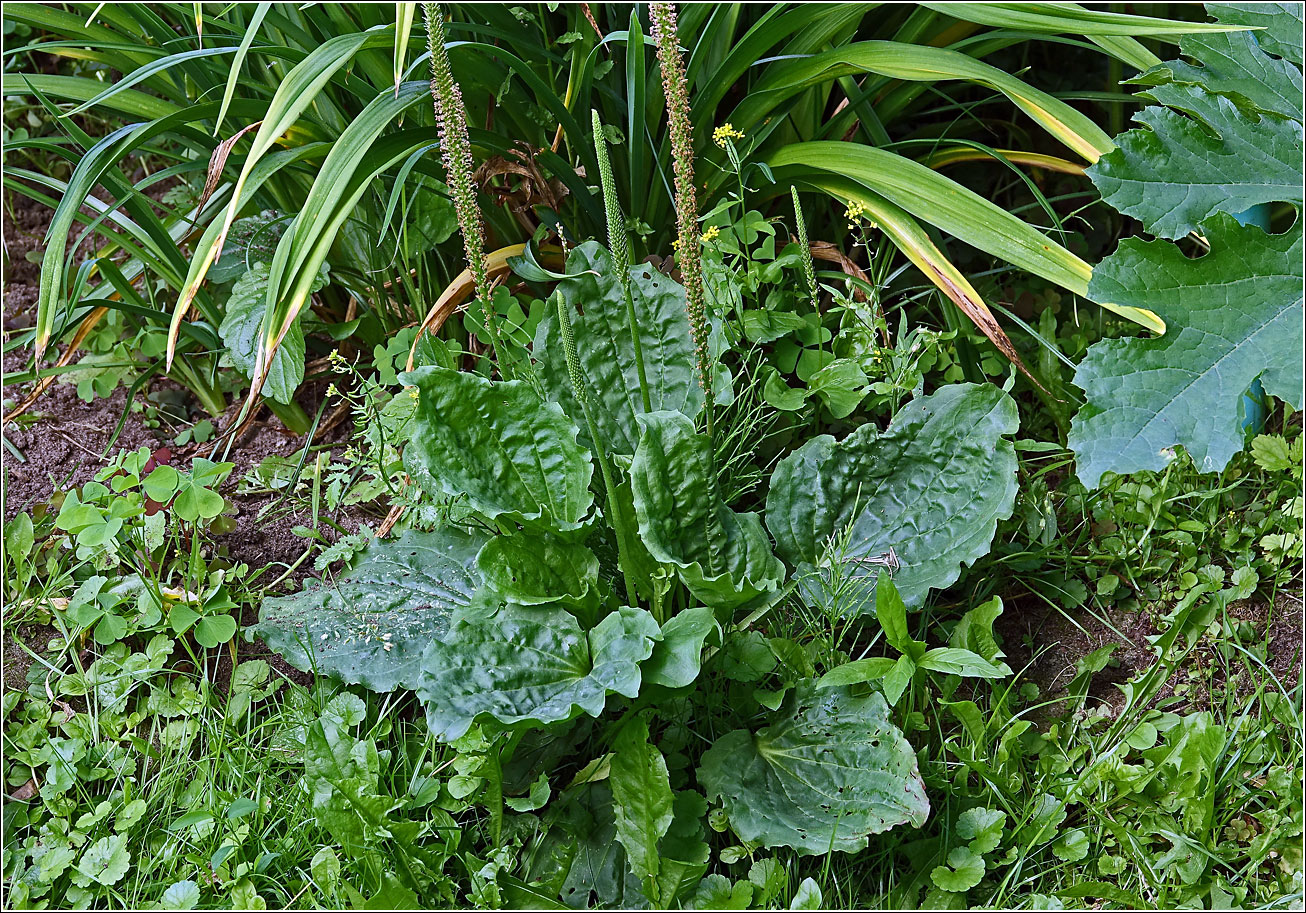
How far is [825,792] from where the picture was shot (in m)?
1.60

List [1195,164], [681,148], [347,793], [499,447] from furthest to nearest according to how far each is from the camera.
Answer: [499,447] → [1195,164] → [347,793] → [681,148]

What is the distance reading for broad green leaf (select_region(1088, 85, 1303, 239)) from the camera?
5.47 ft

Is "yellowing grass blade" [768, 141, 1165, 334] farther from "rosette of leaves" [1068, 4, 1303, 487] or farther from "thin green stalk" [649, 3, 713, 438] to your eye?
"thin green stalk" [649, 3, 713, 438]

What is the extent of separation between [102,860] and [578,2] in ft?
6.01

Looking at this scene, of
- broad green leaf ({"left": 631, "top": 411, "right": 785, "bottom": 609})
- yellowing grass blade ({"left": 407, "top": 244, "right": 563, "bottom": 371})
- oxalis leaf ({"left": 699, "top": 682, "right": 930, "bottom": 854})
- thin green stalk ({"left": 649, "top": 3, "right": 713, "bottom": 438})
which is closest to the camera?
thin green stalk ({"left": 649, "top": 3, "right": 713, "bottom": 438})

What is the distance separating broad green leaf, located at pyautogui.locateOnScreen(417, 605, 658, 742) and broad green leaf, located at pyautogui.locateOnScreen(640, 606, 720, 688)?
32mm

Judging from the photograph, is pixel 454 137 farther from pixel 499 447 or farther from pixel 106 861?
pixel 106 861

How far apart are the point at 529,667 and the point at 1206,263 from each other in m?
1.23

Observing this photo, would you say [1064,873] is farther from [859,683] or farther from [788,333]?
[788,333]

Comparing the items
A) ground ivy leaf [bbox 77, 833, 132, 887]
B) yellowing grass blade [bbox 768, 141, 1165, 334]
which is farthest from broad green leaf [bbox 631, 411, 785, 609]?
ground ivy leaf [bbox 77, 833, 132, 887]

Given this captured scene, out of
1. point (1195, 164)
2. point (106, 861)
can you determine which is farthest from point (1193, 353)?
point (106, 861)

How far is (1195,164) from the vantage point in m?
1.68

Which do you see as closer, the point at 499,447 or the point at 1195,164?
the point at 1195,164

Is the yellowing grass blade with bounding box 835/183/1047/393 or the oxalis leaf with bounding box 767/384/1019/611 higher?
the yellowing grass blade with bounding box 835/183/1047/393
